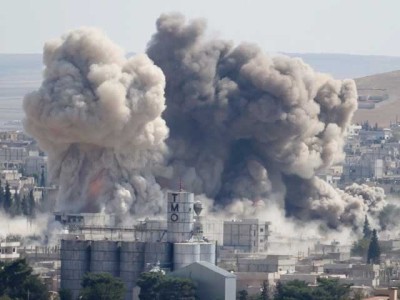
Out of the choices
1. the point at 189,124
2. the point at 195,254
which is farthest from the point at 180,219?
the point at 189,124

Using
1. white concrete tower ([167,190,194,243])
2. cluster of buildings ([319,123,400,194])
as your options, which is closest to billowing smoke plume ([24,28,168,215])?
white concrete tower ([167,190,194,243])

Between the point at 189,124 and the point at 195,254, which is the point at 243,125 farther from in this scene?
the point at 195,254

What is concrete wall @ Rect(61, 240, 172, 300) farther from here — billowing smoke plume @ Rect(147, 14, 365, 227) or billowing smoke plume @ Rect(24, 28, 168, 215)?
billowing smoke plume @ Rect(147, 14, 365, 227)

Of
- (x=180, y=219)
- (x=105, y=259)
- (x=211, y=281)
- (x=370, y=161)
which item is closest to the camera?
(x=211, y=281)

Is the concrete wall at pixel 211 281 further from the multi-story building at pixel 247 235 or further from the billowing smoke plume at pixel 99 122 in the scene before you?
the multi-story building at pixel 247 235

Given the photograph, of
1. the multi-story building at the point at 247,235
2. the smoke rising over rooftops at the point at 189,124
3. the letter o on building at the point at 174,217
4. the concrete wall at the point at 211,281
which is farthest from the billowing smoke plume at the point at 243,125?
the concrete wall at the point at 211,281

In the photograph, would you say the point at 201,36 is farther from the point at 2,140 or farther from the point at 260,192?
the point at 2,140
